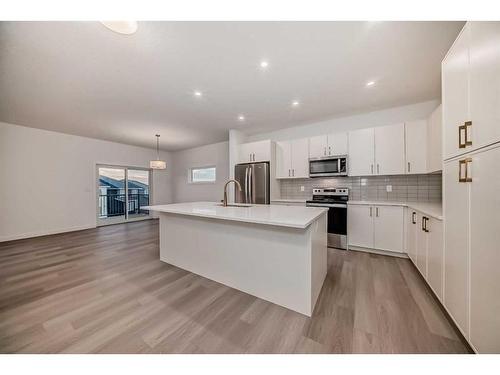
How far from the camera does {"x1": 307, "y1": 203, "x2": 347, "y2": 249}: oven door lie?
10.2 ft

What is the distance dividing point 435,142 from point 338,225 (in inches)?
70.2

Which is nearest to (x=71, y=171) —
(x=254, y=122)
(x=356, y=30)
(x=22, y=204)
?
(x=22, y=204)

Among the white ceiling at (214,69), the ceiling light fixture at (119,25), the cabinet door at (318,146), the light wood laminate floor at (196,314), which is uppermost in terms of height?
the white ceiling at (214,69)

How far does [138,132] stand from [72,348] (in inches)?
174

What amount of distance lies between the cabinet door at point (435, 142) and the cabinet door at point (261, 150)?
2.58 meters

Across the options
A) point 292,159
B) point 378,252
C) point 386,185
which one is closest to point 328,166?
point 292,159

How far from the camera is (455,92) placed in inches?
51.4

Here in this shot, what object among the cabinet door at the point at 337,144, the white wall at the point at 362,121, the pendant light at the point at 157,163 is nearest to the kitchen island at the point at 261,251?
the cabinet door at the point at 337,144

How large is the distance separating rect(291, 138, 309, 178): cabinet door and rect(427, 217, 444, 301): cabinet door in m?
2.12

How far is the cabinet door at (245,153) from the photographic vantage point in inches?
164

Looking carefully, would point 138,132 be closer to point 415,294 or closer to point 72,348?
point 72,348

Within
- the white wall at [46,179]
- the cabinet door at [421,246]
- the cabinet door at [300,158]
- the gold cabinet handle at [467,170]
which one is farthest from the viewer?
the white wall at [46,179]

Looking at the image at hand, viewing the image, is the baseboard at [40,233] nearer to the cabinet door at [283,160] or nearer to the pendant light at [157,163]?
the pendant light at [157,163]

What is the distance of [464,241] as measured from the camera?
119 centimetres
